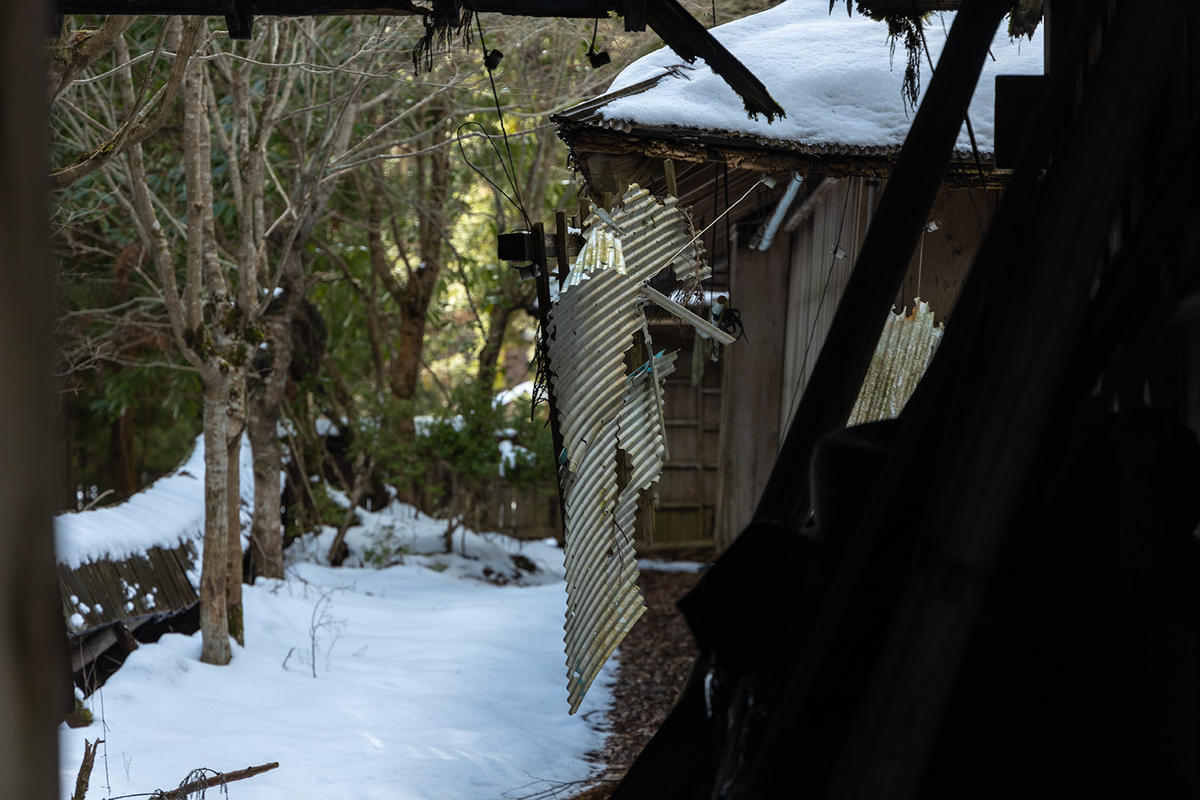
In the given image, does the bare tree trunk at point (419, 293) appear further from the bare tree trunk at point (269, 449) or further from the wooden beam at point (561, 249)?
the wooden beam at point (561, 249)

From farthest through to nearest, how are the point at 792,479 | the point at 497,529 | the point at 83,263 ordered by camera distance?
the point at 497,529 < the point at 83,263 < the point at 792,479

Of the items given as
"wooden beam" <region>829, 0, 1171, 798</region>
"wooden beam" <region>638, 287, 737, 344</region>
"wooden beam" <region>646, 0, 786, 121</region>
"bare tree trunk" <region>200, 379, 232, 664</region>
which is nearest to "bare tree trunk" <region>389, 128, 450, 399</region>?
"bare tree trunk" <region>200, 379, 232, 664</region>

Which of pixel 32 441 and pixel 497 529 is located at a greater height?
pixel 32 441

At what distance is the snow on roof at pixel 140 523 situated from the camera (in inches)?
252

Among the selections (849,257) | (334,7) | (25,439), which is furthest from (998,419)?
(849,257)

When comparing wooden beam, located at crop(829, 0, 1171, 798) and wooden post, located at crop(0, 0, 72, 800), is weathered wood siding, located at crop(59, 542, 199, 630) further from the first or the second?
wooden beam, located at crop(829, 0, 1171, 798)

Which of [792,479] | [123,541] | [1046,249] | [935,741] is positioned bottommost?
[123,541]

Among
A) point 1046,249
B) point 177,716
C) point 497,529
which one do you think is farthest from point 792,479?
point 497,529

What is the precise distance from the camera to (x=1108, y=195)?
1.81 m

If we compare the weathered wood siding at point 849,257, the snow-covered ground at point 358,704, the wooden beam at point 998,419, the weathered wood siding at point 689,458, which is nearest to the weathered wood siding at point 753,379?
the weathered wood siding at point 849,257

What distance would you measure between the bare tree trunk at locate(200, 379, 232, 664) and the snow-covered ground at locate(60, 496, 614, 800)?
0.68ft

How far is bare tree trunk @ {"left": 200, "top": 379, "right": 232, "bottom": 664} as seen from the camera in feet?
21.6

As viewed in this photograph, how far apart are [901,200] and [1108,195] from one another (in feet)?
2.10

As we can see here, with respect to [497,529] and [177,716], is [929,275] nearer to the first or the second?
[177,716]
